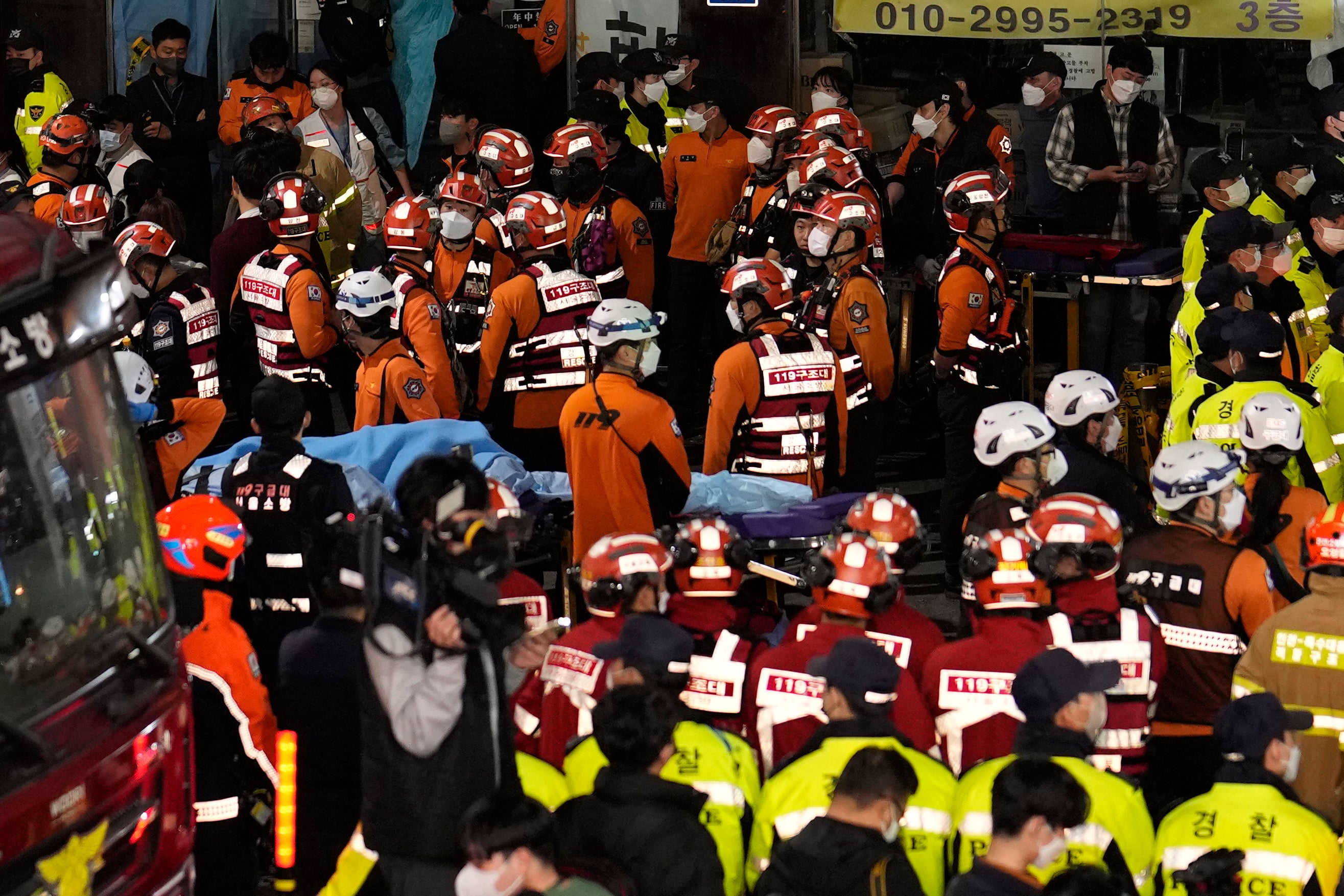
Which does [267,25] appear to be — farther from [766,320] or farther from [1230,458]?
[1230,458]

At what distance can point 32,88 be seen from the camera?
16.0 meters

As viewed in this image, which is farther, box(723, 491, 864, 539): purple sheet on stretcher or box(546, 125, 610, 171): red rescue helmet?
box(546, 125, 610, 171): red rescue helmet

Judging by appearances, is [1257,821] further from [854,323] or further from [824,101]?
[824,101]

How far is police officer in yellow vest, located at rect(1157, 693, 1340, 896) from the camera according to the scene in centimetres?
566

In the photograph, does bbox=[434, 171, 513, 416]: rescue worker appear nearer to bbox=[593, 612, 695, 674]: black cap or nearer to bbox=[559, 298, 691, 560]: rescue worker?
bbox=[559, 298, 691, 560]: rescue worker

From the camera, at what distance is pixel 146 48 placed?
669 inches

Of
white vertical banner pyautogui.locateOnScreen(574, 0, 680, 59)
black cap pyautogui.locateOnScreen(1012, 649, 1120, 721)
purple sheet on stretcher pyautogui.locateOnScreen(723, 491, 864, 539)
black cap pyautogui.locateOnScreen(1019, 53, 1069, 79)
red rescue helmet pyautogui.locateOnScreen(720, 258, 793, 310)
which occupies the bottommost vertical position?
purple sheet on stretcher pyautogui.locateOnScreen(723, 491, 864, 539)

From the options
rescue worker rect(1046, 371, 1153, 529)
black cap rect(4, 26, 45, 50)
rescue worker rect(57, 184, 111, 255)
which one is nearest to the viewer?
rescue worker rect(1046, 371, 1153, 529)

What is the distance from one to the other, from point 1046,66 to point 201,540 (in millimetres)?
9122

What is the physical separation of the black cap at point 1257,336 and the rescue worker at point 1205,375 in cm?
7

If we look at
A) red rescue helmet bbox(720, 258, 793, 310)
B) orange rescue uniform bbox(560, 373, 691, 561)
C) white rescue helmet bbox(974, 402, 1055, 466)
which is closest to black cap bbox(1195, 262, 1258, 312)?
white rescue helmet bbox(974, 402, 1055, 466)

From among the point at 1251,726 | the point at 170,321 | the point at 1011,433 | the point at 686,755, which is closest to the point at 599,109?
the point at 170,321

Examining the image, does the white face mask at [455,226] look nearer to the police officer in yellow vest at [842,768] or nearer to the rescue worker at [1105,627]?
the rescue worker at [1105,627]

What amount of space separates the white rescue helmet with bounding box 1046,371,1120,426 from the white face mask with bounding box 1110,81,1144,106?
502 cm
